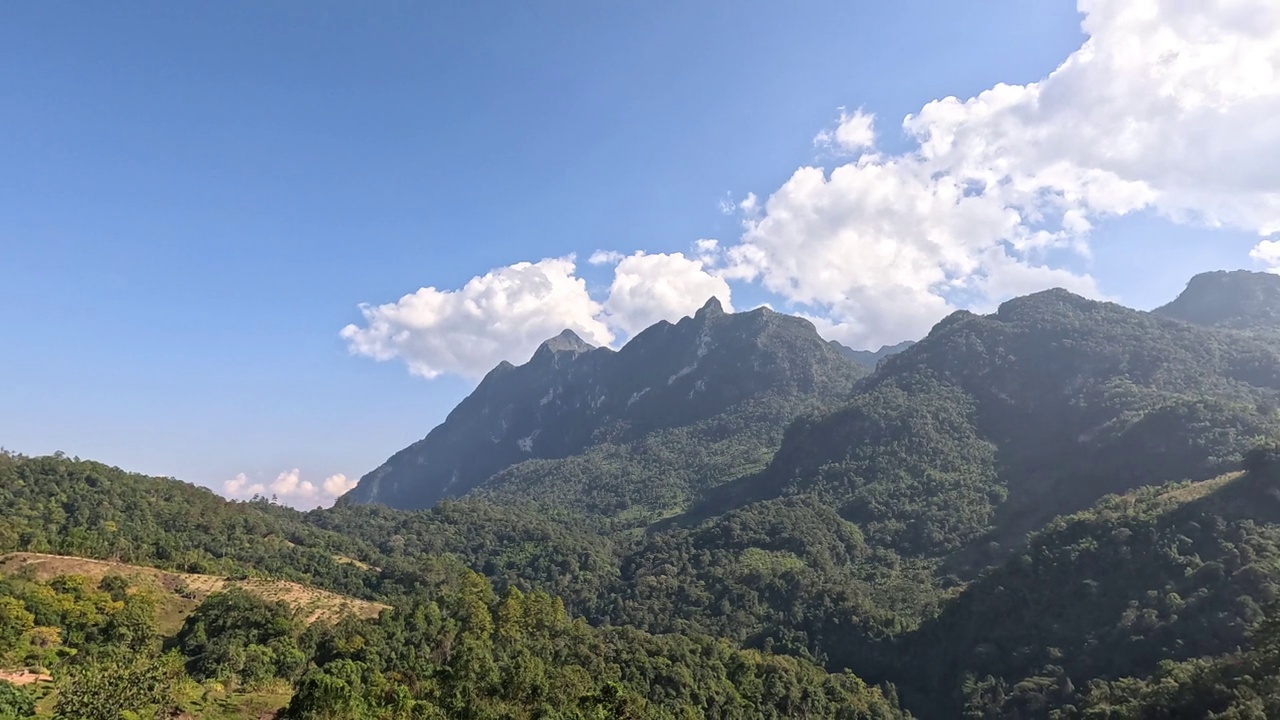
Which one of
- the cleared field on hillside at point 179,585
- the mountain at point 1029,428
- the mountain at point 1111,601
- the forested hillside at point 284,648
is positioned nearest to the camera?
the forested hillside at point 284,648

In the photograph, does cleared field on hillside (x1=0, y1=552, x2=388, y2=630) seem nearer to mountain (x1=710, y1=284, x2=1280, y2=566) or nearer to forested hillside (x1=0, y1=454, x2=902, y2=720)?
forested hillside (x1=0, y1=454, x2=902, y2=720)

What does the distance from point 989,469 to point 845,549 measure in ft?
147

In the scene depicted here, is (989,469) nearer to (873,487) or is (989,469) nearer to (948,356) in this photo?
(873,487)

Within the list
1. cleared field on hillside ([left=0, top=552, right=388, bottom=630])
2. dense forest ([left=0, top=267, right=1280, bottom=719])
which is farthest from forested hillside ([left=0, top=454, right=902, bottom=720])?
cleared field on hillside ([left=0, top=552, right=388, bottom=630])

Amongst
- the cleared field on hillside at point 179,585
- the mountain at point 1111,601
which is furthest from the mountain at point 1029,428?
the cleared field on hillside at point 179,585

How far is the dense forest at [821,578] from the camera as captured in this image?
1922 inches

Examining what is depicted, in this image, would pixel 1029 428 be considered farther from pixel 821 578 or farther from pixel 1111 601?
pixel 1111 601

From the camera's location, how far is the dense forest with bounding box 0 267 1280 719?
48.8 metres

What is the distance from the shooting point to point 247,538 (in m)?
104

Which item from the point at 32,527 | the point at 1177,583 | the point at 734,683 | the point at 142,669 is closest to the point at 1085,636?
the point at 1177,583

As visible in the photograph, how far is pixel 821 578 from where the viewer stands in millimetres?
115750

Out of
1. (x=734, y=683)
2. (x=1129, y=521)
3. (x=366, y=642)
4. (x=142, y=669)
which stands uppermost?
(x=142, y=669)

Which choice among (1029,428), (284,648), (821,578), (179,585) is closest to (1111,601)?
(821,578)

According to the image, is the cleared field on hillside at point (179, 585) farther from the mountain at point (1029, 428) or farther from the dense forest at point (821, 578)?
the mountain at point (1029, 428)
